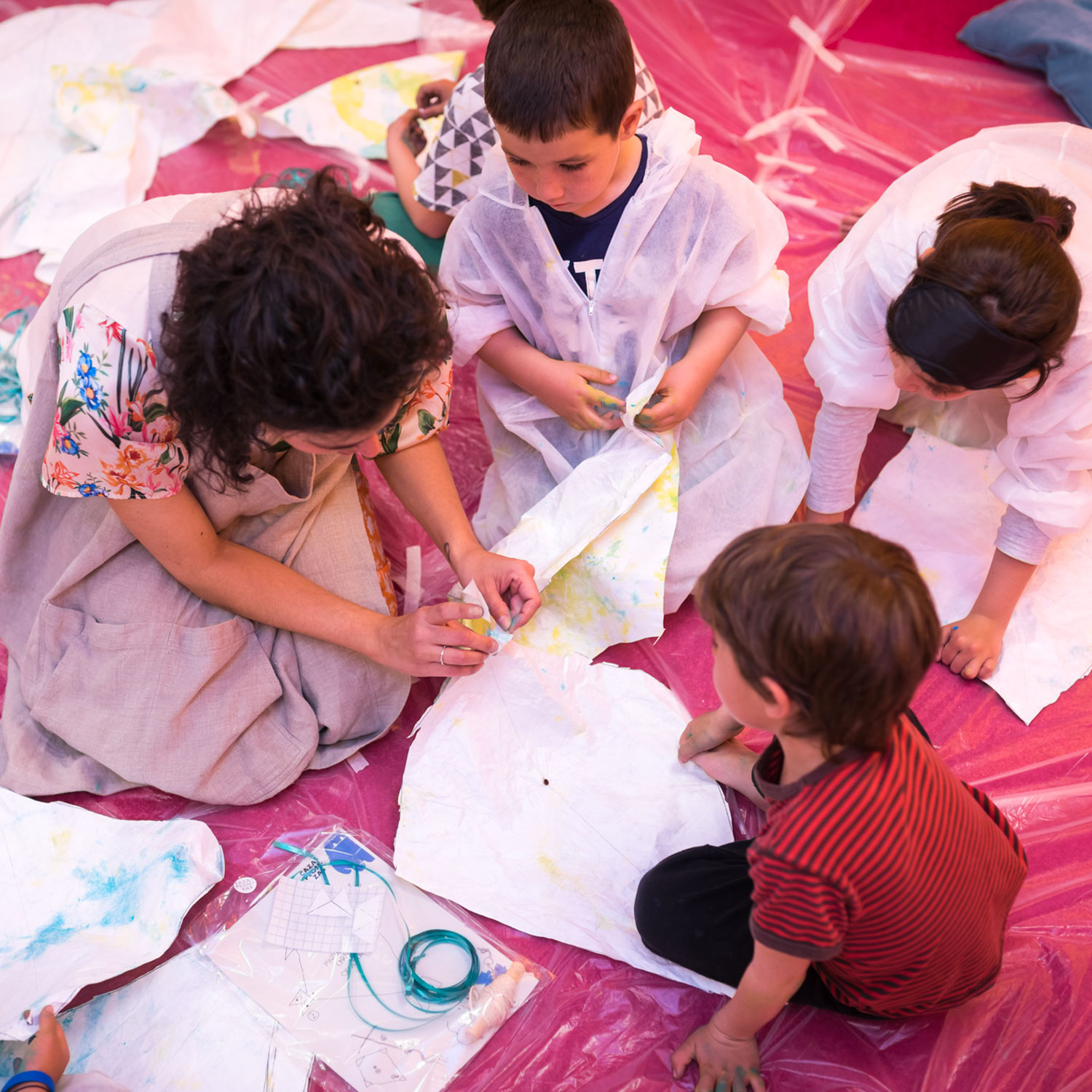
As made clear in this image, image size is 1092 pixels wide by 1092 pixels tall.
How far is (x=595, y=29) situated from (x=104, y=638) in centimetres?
78

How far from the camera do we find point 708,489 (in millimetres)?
1190

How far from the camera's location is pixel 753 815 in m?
1.02

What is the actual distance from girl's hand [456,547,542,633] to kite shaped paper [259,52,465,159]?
3.18 ft

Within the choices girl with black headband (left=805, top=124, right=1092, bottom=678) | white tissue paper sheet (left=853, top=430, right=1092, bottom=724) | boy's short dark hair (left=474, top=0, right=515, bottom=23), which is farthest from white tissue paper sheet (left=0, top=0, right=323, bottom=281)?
white tissue paper sheet (left=853, top=430, right=1092, bottom=724)

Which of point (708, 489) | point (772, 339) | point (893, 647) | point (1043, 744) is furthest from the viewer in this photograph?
point (772, 339)

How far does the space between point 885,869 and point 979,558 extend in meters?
0.64

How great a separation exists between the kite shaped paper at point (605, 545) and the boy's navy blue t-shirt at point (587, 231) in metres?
0.15

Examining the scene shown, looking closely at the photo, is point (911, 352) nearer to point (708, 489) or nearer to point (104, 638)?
point (708, 489)

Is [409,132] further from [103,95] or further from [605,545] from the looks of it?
[605,545]

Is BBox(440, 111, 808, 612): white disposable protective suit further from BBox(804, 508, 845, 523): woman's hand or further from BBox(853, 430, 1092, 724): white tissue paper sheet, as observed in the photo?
BBox(853, 430, 1092, 724): white tissue paper sheet

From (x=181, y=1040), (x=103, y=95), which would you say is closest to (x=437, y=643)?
(x=181, y=1040)

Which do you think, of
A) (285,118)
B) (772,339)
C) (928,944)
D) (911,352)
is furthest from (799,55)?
(928,944)

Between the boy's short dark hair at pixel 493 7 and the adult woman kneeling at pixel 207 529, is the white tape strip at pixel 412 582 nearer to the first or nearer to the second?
the adult woman kneeling at pixel 207 529

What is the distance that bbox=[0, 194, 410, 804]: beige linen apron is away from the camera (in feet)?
3.23
